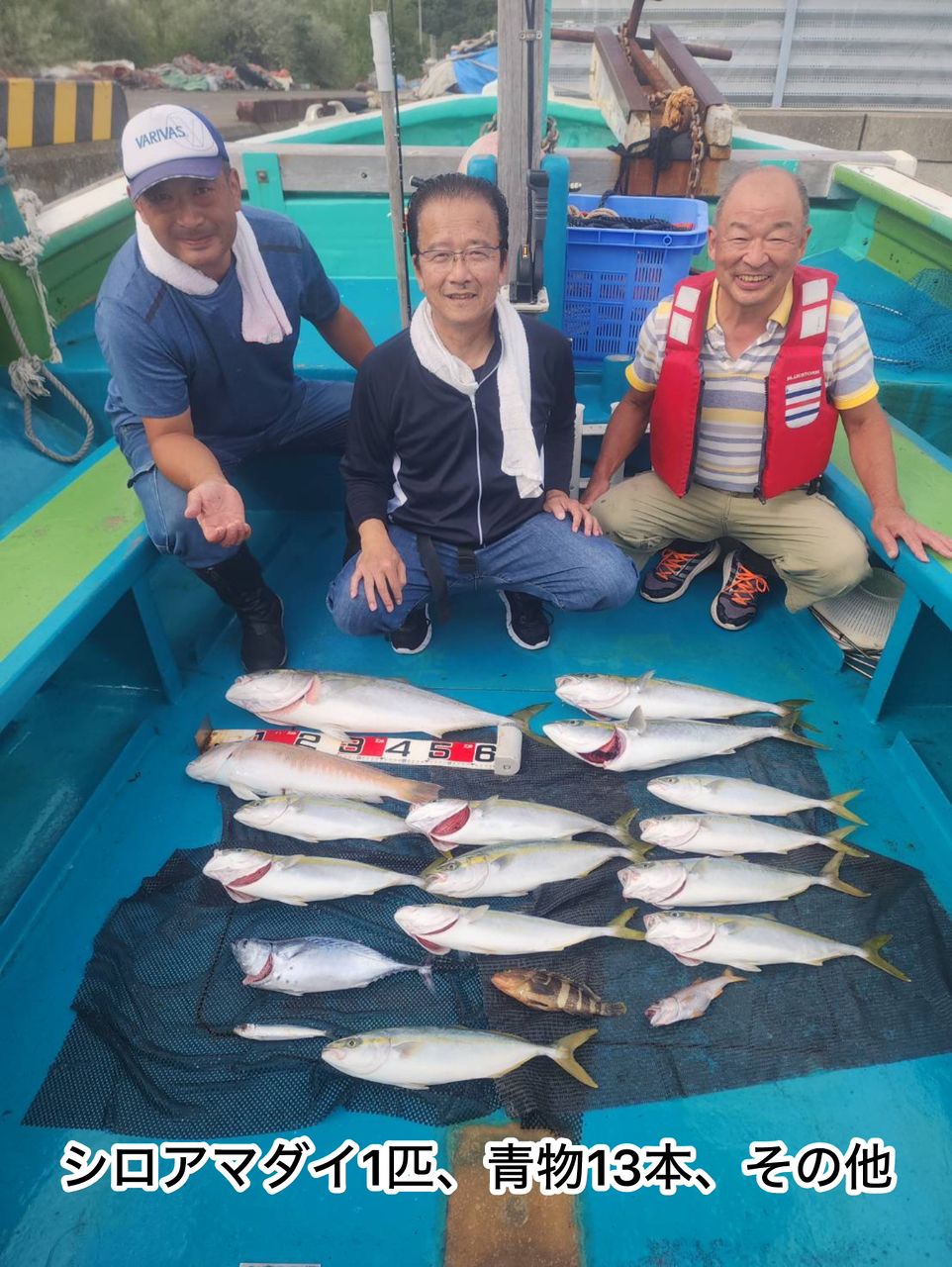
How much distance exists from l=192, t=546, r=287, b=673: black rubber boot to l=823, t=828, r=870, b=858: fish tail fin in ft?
6.82

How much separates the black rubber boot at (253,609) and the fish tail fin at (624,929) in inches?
64.4

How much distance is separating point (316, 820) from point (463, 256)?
5.78 ft

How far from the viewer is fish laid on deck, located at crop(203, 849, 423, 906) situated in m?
2.18

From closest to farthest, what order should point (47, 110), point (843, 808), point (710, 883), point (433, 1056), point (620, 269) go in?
point (433, 1056) → point (710, 883) → point (843, 808) → point (620, 269) → point (47, 110)

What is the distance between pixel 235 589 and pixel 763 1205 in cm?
245

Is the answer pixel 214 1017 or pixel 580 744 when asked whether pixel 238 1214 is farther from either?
pixel 580 744

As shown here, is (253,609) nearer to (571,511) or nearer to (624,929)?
(571,511)

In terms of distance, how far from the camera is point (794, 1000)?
199 cm

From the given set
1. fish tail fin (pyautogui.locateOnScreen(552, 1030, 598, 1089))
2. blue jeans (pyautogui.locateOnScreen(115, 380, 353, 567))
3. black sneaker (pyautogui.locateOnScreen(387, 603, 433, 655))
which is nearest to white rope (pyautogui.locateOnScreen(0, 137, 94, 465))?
blue jeans (pyautogui.locateOnScreen(115, 380, 353, 567))

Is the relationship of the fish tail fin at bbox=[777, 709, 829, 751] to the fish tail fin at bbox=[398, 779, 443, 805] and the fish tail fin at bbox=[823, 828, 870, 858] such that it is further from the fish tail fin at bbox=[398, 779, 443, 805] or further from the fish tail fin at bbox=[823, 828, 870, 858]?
the fish tail fin at bbox=[398, 779, 443, 805]

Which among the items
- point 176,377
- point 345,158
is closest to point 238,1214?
point 176,377

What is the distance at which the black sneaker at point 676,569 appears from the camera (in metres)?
3.38

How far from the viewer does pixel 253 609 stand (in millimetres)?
2977

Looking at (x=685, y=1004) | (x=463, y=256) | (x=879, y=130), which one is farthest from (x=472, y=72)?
(x=685, y=1004)
